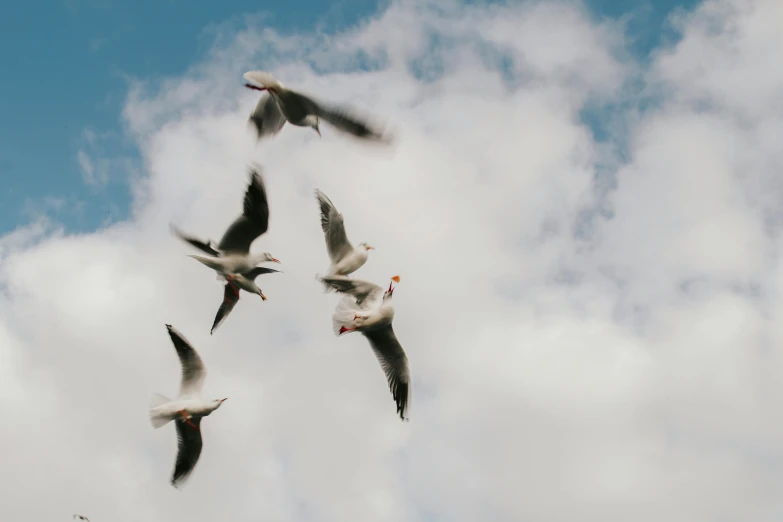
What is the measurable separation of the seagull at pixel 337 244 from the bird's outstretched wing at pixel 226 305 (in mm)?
2247

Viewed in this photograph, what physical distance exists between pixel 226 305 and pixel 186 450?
3245 millimetres

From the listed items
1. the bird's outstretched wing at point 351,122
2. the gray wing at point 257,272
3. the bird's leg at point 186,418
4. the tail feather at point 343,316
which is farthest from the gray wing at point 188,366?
the bird's outstretched wing at point 351,122

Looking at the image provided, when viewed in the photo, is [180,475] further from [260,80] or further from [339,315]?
[260,80]

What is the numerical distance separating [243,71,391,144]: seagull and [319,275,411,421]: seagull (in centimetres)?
330

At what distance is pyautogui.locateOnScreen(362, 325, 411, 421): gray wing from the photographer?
50.9 ft

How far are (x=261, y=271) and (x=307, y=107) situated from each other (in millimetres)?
6405

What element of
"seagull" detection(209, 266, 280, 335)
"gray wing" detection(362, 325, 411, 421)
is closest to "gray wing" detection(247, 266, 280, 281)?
"seagull" detection(209, 266, 280, 335)

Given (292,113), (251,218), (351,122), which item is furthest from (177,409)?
(351,122)

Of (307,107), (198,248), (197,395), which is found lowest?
(197,395)

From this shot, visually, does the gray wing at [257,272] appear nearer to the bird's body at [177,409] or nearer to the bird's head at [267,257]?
the bird's head at [267,257]

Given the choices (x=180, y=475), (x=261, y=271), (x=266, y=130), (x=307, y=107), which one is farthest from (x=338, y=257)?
(x=307, y=107)

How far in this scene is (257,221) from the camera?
1517 cm

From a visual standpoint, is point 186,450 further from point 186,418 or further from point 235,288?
point 235,288

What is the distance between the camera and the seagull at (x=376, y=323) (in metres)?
14.7
